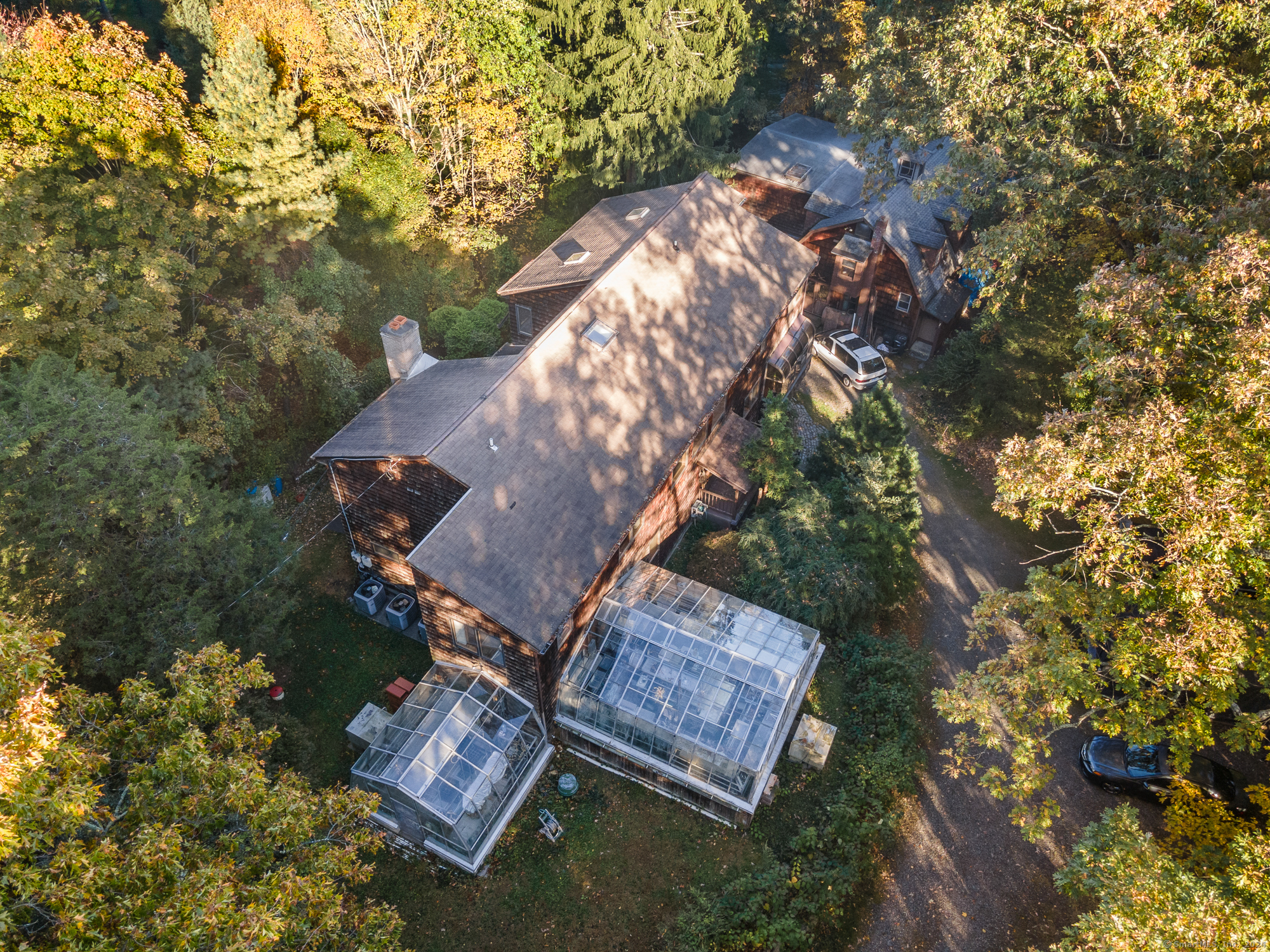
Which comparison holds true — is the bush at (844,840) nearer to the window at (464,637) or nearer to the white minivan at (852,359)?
the window at (464,637)

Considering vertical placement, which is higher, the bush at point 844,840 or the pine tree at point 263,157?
the pine tree at point 263,157

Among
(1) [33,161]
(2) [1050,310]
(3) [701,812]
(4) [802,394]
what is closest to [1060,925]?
(3) [701,812]

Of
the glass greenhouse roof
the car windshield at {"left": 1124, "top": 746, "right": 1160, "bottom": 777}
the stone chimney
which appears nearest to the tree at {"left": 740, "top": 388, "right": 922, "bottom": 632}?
the car windshield at {"left": 1124, "top": 746, "right": 1160, "bottom": 777}

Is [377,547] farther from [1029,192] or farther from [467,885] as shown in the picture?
[1029,192]

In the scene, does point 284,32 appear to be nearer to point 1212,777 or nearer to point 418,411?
point 418,411

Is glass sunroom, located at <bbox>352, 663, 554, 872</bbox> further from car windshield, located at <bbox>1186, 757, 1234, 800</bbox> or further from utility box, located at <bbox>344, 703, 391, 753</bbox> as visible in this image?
car windshield, located at <bbox>1186, 757, 1234, 800</bbox>

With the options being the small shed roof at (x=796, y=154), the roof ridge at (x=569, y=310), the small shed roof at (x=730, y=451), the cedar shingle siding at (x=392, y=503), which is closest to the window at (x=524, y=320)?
the roof ridge at (x=569, y=310)
